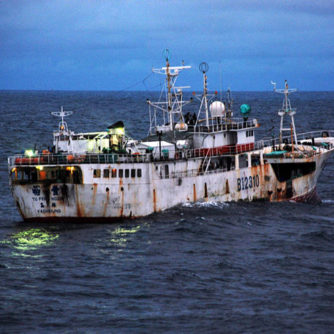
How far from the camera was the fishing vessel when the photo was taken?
169 feet

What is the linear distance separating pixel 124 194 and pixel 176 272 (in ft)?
41.9

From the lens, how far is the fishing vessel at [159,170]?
5147 centimetres

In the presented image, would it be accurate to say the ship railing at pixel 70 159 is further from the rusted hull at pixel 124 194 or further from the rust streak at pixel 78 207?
the rust streak at pixel 78 207

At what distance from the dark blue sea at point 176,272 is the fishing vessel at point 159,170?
4.43 ft

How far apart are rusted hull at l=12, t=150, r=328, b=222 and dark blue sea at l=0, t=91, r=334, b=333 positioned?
→ 2.58ft

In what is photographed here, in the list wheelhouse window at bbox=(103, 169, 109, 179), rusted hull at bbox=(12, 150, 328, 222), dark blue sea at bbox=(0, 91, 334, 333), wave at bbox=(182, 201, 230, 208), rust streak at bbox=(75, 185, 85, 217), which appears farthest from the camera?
wave at bbox=(182, 201, 230, 208)

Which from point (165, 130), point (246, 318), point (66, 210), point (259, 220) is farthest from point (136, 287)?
point (165, 130)

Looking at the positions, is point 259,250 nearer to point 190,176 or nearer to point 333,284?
point 333,284

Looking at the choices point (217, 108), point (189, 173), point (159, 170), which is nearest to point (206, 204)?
point (189, 173)

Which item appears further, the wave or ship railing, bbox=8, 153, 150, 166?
the wave

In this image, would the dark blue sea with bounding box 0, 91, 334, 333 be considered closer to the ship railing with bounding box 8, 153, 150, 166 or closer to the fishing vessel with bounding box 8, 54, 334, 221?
the fishing vessel with bounding box 8, 54, 334, 221

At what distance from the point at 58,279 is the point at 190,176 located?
1887 centimetres

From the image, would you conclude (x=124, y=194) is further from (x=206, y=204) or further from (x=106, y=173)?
(x=206, y=204)

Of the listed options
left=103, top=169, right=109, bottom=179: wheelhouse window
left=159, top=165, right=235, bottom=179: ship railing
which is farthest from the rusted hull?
left=103, top=169, right=109, bottom=179: wheelhouse window
